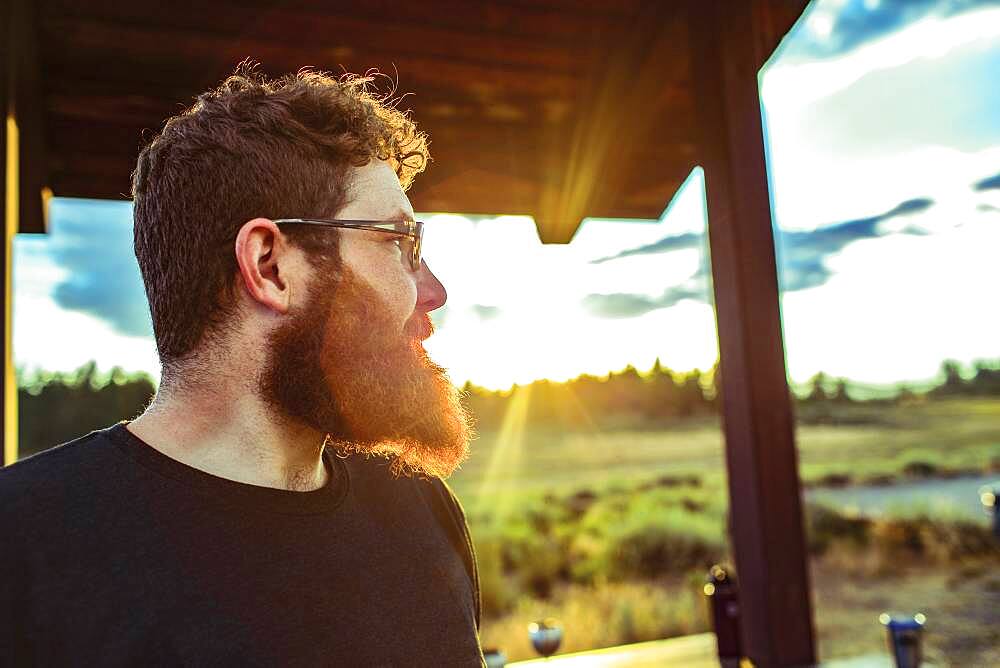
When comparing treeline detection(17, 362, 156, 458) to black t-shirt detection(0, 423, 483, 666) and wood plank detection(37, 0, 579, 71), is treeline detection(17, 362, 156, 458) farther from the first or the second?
black t-shirt detection(0, 423, 483, 666)

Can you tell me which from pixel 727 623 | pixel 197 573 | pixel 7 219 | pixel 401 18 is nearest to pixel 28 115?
pixel 7 219

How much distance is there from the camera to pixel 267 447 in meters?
1.15

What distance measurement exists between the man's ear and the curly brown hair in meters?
0.02

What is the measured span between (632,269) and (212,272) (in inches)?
1426

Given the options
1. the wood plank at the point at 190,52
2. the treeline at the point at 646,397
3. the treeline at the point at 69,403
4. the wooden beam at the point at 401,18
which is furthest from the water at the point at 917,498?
the treeline at the point at 69,403

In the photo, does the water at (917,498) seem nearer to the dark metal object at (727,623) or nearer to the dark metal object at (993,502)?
the dark metal object at (993,502)

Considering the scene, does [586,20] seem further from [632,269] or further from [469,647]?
[632,269]

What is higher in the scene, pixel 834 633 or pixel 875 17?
pixel 875 17

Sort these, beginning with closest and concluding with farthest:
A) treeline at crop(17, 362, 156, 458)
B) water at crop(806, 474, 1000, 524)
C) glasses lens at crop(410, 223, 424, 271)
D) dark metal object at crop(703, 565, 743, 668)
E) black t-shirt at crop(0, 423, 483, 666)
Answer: black t-shirt at crop(0, 423, 483, 666) → glasses lens at crop(410, 223, 424, 271) → dark metal object at crop(703, 565, 743, 668) → water at crop(806, 474, 1000, 524) → treeline at crop(17, 362, 156, 458)

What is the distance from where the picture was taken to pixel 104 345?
19.5 m

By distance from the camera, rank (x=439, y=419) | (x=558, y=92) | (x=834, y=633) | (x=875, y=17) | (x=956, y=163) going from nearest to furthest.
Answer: (x=439, y=419), (x=558, y=92), (x=834, y=633), (x=875, y=17), (x=956, y=163)

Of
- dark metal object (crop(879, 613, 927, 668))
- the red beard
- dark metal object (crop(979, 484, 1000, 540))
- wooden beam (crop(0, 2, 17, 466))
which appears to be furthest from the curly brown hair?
dark metal object (crop(979, 484, 1000, 540))

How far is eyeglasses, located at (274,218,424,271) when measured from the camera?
1.23 m

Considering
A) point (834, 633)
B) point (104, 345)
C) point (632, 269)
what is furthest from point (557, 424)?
point (834, 633)
